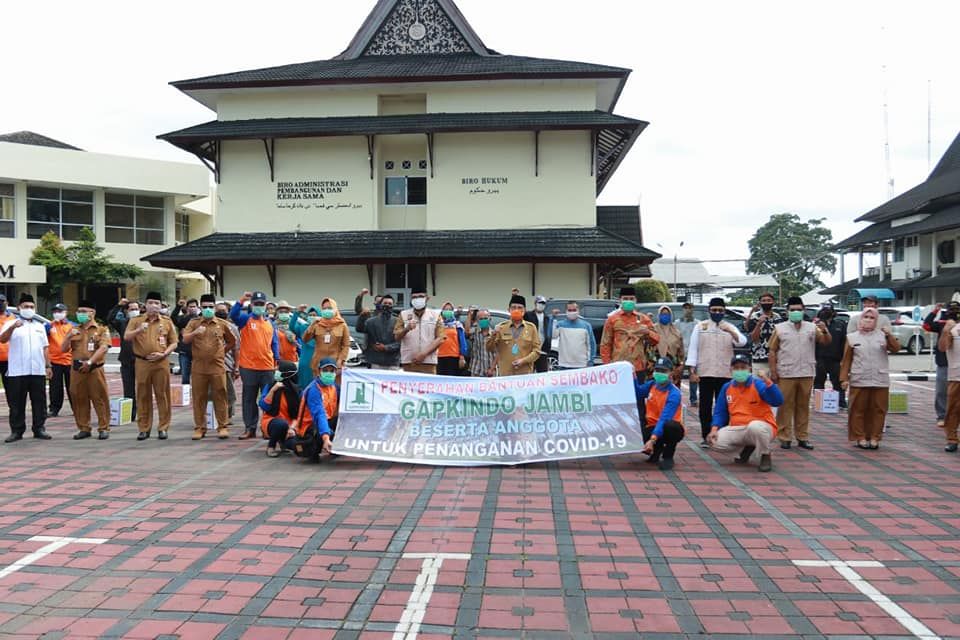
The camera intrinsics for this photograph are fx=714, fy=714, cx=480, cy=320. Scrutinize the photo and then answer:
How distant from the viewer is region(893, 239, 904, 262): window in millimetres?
39938

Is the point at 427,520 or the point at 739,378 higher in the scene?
the point at 739,378

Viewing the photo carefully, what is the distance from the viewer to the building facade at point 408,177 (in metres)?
23.0

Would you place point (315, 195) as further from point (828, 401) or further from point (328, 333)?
point (828, 401)

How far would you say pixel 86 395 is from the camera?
33.3ft

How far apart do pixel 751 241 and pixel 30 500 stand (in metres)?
97.5

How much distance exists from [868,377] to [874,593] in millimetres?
5288

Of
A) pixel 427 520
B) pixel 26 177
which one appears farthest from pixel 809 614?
pixel 26 177

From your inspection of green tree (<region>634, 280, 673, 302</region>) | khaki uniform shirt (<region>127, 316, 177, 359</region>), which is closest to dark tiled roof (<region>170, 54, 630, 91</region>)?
khaki uniform shirt (<region>127, 316, 177, 359</region>)

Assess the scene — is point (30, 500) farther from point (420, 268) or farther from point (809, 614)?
point (420, 268)

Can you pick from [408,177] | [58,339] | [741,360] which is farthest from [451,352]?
[408,177]

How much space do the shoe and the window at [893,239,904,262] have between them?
38096 mm

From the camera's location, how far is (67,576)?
4945mm

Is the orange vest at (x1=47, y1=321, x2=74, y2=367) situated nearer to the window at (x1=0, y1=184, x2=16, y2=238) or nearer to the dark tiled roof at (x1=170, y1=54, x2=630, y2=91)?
the dark tiled roof at (x1=170, y1=54, x2=630, y2=91)

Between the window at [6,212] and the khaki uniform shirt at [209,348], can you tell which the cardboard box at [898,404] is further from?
the window at [6,212]
